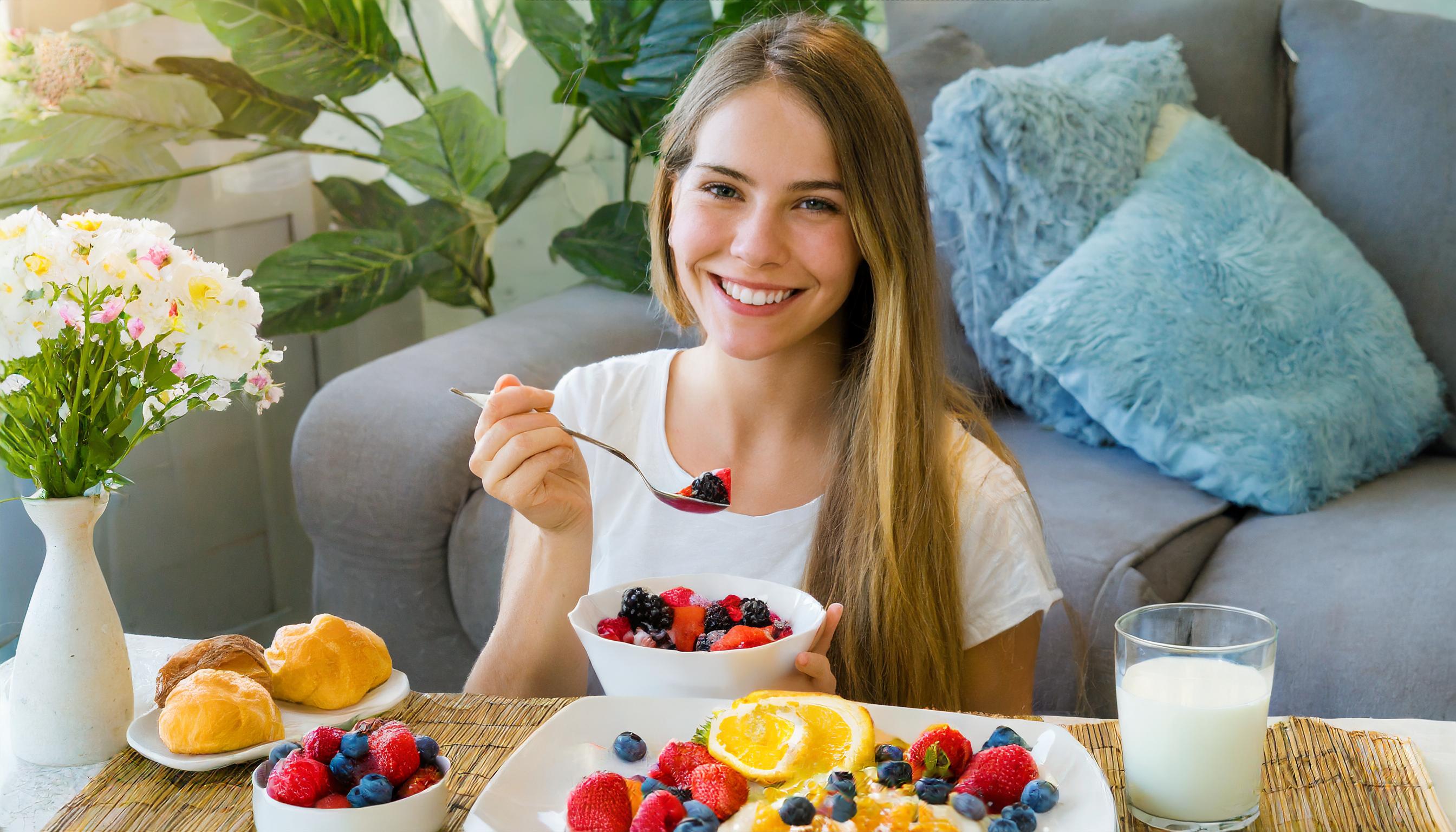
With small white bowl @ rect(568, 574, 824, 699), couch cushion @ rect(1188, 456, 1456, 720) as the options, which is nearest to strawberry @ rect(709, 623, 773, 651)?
small white bowl @ rect(568, 574, 824, 699)

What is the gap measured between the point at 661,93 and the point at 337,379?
81 cm

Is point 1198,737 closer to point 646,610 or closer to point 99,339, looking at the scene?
point 646,610

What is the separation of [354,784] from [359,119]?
182 centimetres

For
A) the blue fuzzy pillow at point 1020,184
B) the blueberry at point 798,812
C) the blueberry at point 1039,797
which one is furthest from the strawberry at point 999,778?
the blue fuzzy pillow at point 1020,184

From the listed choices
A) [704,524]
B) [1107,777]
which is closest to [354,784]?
[1107,777]

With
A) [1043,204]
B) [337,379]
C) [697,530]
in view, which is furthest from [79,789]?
[1043,204]

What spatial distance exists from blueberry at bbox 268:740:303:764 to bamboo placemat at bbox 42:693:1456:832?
Answer: 0.20ft

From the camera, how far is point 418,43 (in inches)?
89.3

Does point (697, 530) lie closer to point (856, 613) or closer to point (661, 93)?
point (856, 613)

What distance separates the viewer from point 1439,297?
6.73ft

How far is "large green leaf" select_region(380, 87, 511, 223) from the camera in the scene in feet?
7.26

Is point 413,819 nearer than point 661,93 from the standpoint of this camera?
Yes

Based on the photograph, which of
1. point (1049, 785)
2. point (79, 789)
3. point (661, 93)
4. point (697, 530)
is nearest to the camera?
point (1049, 785)

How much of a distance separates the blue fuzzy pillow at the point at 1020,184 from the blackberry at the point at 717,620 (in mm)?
1185
